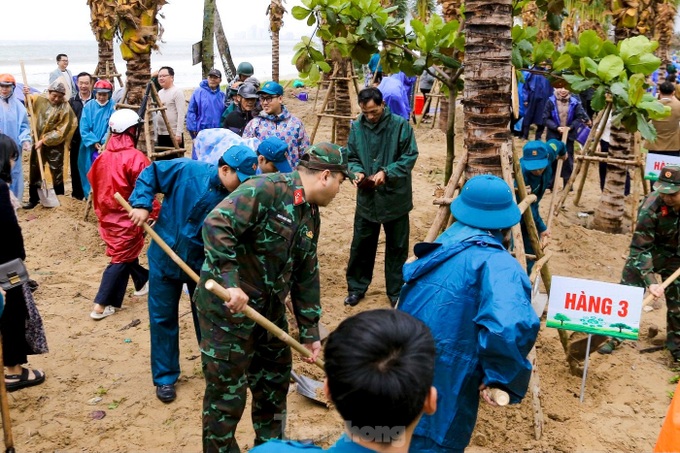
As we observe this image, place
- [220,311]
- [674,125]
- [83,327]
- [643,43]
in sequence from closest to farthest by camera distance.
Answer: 1. [220,311]
2. [643,43]
3. [83,327]
4. [674,125]

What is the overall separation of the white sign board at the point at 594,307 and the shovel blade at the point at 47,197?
7.60 meters

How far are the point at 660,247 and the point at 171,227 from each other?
4.25 metres

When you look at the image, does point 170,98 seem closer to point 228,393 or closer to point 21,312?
point 21,312

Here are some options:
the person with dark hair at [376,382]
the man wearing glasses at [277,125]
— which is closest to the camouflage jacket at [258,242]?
the person with dark hair at [376,382]

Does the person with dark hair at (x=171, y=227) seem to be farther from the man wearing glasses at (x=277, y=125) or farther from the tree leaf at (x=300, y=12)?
the man wearing glasses at (x=277, y=125)

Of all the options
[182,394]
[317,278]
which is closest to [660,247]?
[317,278]

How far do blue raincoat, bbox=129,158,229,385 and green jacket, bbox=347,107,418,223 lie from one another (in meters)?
2.03

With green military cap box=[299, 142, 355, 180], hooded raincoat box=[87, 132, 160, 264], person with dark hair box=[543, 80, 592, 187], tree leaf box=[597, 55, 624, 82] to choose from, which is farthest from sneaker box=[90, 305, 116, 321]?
person with dark hair box=[543, 80, 592, 187]

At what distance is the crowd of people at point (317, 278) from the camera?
5.42 feet

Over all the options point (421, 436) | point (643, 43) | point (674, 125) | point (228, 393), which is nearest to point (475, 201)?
point (421, 436)

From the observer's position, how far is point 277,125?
6.46 m

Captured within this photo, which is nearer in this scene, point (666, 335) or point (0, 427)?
point (0, 427)

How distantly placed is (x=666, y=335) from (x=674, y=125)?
4.98 m

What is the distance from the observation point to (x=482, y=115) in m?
4.45
